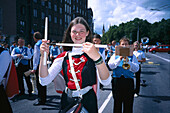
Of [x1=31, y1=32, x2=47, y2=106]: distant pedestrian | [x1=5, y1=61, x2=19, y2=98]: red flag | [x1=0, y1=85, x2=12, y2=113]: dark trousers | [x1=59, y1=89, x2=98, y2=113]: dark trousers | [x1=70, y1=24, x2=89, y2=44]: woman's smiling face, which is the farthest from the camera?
[x1=31, y1=32, x2=47, y2=106]: distant pedestrian

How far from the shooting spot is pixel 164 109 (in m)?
4.67

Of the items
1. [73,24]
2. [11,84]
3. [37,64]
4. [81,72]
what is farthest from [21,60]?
[81,72]

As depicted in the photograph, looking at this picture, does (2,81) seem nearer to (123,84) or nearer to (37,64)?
(37,64)

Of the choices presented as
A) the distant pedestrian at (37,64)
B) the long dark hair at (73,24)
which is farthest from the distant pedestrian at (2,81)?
A: the distant pedestrian at (37,64)

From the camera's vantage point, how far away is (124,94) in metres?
3.25

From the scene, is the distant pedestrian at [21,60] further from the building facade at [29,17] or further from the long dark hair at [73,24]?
the building facade at [29,17]

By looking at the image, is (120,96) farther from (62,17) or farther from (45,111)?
(62,17)

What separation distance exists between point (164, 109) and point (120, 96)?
2446 mm

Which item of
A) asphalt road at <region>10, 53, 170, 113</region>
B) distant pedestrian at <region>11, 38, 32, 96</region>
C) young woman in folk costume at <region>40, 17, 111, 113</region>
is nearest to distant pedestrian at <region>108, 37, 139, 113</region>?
asphalt road at <region>10, 53, 170, 113</region>

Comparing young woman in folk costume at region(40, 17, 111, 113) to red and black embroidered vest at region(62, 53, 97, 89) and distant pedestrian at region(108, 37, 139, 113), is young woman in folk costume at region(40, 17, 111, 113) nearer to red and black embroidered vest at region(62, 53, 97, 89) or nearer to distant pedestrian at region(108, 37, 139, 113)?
red and black embroidered vest at region(62, 53, 97, 89)

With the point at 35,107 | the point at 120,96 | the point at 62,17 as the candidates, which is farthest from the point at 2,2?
the point at 120,96

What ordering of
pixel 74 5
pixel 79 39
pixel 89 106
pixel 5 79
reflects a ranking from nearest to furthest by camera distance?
pixel 89 106
pixel 79 39
pixel 5 79
pixel 74 5

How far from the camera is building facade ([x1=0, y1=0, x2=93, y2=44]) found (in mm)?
25741

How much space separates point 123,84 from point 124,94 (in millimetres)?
239
